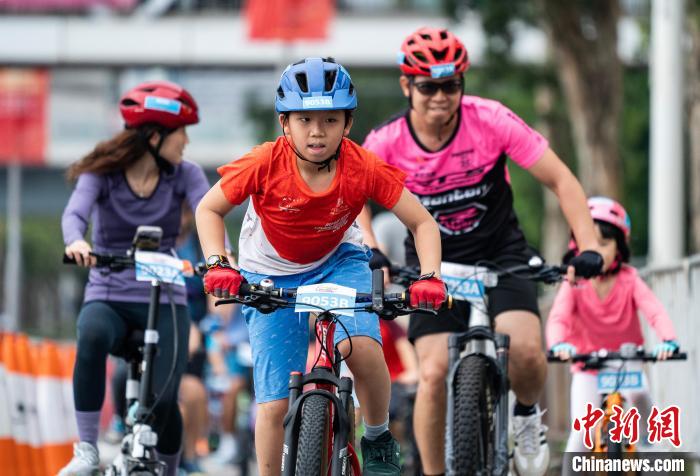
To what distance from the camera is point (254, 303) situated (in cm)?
693

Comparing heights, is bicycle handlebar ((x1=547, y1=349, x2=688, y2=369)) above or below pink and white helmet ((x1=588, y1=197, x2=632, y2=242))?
below

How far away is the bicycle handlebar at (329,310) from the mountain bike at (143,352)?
1815mm

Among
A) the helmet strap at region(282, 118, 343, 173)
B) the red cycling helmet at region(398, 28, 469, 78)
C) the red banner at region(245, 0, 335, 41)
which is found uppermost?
the red banner at region(245, 0, 335, 41)

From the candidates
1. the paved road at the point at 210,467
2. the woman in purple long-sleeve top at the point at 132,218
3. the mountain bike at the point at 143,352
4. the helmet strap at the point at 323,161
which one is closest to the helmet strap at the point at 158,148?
the woman in purple long-sleeve top at the point at 132,218

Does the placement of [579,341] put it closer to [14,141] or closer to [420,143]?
[420,143]

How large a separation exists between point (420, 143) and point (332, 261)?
1445 mm

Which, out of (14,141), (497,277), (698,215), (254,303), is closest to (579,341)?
(497,277)

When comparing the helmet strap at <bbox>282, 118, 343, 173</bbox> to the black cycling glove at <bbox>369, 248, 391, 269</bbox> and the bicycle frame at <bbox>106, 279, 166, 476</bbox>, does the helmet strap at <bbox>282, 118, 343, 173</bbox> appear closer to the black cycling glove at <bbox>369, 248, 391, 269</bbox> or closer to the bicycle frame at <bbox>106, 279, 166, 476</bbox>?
the black cycling glove at <bbox>369, 248, 391, 269</bbox>

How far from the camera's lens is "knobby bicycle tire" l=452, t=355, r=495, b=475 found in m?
7.54

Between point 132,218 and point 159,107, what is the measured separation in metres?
0.65

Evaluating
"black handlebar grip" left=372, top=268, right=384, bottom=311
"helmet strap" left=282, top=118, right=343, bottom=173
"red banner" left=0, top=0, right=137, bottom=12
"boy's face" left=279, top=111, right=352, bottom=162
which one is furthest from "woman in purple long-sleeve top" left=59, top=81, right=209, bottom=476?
"red banner" left=0, top=0, right=137, bottom=12

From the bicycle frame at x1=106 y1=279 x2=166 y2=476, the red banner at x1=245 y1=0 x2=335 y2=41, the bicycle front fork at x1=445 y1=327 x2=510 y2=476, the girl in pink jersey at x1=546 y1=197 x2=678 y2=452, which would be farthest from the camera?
the red banner at x1=245 y1=0 x2=335 y2=41

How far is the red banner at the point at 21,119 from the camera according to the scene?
Answer: 182 feet

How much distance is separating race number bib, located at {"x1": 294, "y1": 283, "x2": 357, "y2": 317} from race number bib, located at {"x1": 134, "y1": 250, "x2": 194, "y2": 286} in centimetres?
201
